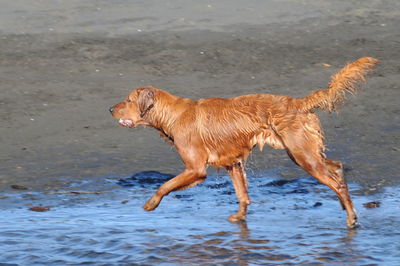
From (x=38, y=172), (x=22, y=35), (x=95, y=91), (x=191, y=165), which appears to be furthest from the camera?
(x=22, y=35)

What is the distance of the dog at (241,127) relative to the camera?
938cm

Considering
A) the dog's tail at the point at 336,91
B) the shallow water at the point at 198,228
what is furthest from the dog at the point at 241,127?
the shallow water at the point at 198,228

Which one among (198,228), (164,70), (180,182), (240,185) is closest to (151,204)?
(180,182)

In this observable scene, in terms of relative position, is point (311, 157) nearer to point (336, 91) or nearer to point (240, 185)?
point (336, 91)

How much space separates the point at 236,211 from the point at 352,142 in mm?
3051

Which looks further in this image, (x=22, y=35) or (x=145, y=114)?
(x=22, y=35)

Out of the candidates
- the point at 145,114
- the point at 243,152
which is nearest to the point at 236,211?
the point at 243,152

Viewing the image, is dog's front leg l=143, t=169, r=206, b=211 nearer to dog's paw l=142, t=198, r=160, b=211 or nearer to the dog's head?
dog's paw l=142, t=198, r=160, b=211

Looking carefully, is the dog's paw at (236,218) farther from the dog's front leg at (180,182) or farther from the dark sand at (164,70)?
the dark sand at (164,70)

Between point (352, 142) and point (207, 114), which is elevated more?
point (207, 114)

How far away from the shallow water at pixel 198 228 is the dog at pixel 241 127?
0.34 m

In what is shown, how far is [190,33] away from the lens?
55.2ft

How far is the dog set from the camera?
30.8ft

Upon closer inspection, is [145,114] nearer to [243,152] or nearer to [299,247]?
[243,152]
